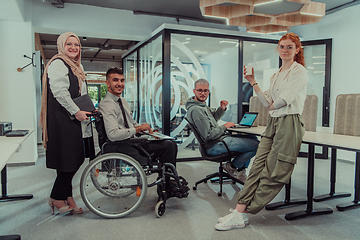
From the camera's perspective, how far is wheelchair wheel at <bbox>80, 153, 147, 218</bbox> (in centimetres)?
223

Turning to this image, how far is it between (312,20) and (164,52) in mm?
2299

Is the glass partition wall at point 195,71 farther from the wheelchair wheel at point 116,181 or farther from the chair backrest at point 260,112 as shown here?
the wheelchair wheel at point 116,181

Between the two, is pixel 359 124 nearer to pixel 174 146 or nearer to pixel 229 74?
pixel 174 146

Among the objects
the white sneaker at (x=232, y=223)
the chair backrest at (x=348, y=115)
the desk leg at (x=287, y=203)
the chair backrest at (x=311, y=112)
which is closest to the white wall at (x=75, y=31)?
the chair backrest at (x=311, y=112)

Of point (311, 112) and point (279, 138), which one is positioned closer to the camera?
point (279, 138)

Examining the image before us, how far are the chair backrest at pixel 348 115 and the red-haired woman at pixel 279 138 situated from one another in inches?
32.2

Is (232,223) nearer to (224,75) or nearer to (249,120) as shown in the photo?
(249,120)

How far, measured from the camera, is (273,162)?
7.10 ft

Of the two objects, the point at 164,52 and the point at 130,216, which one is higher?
the point at 164,52

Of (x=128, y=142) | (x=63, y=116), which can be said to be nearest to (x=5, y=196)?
(x=63, y=116)

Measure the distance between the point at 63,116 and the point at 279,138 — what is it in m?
1.76

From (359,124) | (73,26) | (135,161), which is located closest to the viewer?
(135,161)

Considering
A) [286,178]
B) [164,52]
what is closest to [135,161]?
[286,178]

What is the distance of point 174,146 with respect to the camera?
2.56 m
